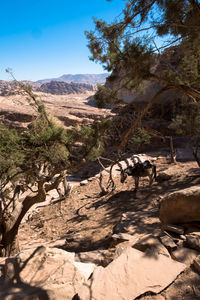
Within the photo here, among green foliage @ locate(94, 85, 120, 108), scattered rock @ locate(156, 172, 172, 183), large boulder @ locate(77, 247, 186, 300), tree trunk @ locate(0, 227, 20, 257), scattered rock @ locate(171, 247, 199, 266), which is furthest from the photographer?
scattered rock @ locate(156, 172, 172, 183)

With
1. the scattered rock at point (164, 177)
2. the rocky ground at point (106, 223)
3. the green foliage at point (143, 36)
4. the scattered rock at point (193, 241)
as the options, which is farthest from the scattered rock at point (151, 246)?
the scattered rock at point (164, 177)

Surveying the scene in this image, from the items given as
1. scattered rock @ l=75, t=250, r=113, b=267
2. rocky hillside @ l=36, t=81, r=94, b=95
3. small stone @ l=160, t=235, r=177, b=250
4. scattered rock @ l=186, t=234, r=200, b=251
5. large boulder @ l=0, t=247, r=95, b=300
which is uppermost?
rocky hillside @ l=36, t=81, r=94, b=95

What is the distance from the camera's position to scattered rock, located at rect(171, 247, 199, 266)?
7.67ft

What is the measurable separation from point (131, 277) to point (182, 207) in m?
1.54

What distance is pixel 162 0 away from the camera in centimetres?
354

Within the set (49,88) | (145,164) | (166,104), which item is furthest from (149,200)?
(49,88)

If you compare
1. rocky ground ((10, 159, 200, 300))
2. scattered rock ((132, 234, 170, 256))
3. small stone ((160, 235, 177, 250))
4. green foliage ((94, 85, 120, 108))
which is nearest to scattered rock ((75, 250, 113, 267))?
rocky ground ((10, 159, 200, 300))

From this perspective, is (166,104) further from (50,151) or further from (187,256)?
(187,256)

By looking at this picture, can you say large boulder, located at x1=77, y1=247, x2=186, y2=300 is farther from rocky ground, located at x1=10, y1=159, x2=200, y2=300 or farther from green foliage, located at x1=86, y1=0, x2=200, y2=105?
green foliage, located at x1=86, y1=0, x2=200, y2=105

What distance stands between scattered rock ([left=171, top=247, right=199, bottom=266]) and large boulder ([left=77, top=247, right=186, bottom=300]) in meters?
0.11

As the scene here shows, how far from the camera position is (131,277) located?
2.14 m

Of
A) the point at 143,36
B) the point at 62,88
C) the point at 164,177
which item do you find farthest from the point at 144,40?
the point at 62,88

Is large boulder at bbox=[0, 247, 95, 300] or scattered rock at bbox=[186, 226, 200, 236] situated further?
scattered rock at bbox=[186, 226, 200, 236]

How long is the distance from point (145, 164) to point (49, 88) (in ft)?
234
